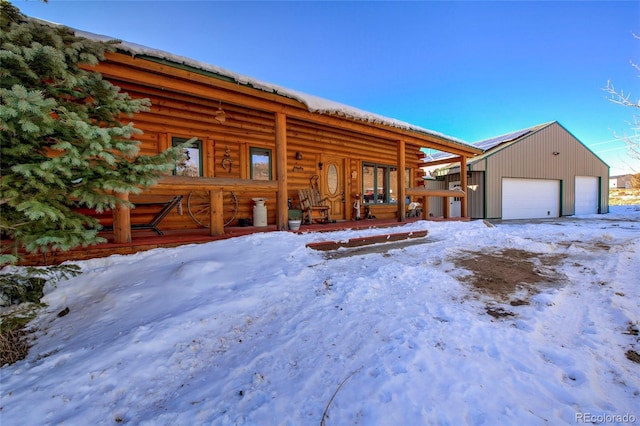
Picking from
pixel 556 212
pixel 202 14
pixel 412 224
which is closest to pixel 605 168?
pixel 556 212

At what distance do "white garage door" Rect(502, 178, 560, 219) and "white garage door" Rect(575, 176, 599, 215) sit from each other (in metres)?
2.18

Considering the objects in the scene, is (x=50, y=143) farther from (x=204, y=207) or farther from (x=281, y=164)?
(x=204, y=207)

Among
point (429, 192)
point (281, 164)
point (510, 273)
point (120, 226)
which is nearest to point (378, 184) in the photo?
point (429, 192)

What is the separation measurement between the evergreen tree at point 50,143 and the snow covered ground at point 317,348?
0.76 m

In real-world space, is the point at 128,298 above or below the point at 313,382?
above

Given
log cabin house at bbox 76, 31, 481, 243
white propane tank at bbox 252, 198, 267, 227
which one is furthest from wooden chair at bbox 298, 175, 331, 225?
white propane tank at bbox 252, 198, 267, 227

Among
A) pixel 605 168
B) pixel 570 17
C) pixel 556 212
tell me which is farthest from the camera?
pixel 605 168

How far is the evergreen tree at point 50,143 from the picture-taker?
5.41 ft

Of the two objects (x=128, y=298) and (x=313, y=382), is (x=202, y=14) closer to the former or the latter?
(x=128, y=298)

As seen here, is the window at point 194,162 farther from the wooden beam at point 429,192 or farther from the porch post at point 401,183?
the wooden beam at point 429,192

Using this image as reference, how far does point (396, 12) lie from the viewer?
943 centimetres

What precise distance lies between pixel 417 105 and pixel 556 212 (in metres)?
11.3

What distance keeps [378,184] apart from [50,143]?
8263 mm

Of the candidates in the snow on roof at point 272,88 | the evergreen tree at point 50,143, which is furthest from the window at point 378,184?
the evergreen tree at point 50,143
